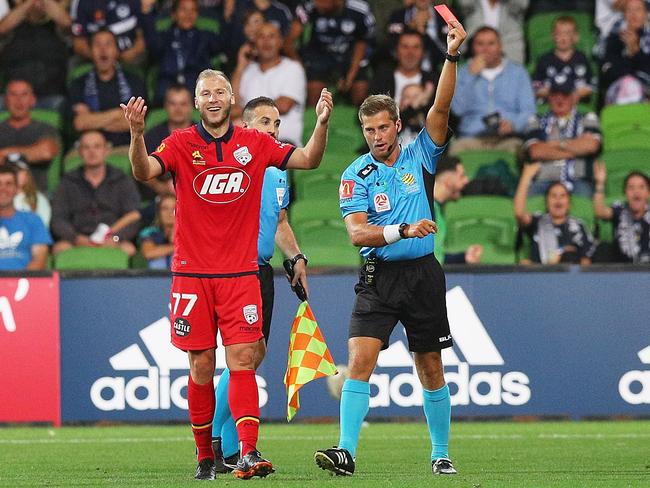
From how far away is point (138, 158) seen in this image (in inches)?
302

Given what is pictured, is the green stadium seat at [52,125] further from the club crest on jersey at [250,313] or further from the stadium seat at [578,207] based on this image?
the club crest on jersey at [250,313]

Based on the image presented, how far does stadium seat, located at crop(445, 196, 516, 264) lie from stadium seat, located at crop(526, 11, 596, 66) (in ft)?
10.7

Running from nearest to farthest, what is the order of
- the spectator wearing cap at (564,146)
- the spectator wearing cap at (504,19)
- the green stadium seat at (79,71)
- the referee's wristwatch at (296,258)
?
the referee's wristwatch at (296,258) < the spectator wearing cap at (564,146) < the green stadium seat at (79,71) < the spectator wearing cap at (504,19)

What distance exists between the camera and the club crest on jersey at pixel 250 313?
7984mm

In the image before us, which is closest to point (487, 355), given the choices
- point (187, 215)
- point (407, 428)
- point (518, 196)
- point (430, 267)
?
point (407, 428)

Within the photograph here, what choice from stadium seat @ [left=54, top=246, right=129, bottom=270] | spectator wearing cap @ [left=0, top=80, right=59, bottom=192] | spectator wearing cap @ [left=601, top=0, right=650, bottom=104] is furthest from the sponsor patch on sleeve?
spectator wearing cap @ [left=601, top=0, right=650, bottom=104]

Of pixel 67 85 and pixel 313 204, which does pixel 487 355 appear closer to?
pixel 313 204

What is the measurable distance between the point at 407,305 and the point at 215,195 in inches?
52.3

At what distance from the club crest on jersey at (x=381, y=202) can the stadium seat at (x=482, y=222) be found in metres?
6.46

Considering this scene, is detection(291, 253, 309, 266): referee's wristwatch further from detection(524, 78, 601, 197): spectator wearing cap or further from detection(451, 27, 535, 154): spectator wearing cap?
detection(451, 27, 535, 154): spectator wearing cap

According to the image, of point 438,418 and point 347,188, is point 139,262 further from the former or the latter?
point 438,418

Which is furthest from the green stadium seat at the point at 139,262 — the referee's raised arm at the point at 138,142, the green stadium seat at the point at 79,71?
the referee's raised arm at the point at 138,142

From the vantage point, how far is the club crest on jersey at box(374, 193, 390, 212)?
8414mm

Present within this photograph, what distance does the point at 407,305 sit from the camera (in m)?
8.47
